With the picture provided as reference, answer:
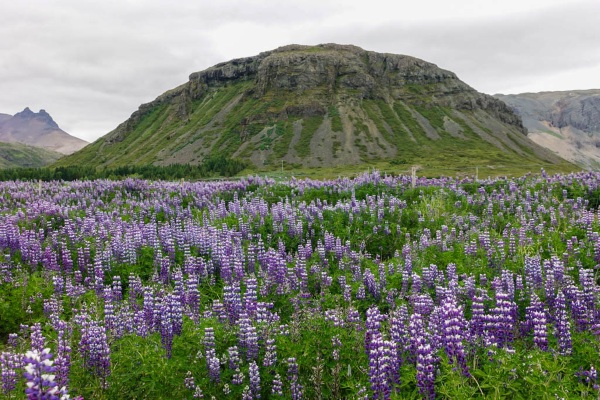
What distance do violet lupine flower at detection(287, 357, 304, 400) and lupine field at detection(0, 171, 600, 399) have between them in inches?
0.9

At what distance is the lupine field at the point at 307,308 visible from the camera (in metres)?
5.02

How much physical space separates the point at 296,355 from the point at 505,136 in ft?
573

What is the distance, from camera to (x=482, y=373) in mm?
4629

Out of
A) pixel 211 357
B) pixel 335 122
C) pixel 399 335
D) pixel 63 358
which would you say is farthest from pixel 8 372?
pixel 335 122

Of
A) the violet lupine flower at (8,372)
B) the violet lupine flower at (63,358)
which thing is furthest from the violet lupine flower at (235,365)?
the violet lupine flower at (8,372)

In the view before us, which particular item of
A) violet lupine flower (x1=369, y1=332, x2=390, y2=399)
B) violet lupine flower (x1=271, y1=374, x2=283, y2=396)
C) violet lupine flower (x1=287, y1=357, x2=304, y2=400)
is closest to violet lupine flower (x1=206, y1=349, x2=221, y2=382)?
violet lupine flower (x1=271, y1=374, x2=283, y2=396)

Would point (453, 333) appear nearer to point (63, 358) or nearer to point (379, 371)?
point (379, 371)

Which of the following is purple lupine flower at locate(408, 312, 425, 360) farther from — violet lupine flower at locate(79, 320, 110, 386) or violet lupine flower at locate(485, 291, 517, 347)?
violet lupine flower at locate(79, 320, 110, 386)

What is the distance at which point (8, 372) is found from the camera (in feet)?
17.1

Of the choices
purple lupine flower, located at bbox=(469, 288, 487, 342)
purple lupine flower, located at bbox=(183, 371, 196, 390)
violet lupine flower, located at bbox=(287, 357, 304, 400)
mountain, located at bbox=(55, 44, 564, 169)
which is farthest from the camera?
mountain, located at bbox=(55, 44, 564, 169)

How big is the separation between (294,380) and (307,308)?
2322 mm

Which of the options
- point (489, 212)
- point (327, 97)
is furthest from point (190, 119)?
point (489, 212)

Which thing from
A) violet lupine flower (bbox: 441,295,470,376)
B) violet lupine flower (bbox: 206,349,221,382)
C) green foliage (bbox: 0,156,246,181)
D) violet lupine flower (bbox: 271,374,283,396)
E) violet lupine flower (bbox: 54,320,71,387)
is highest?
green foliage (bbox: 0,156,246,181)

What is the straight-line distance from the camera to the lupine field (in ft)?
16.5
